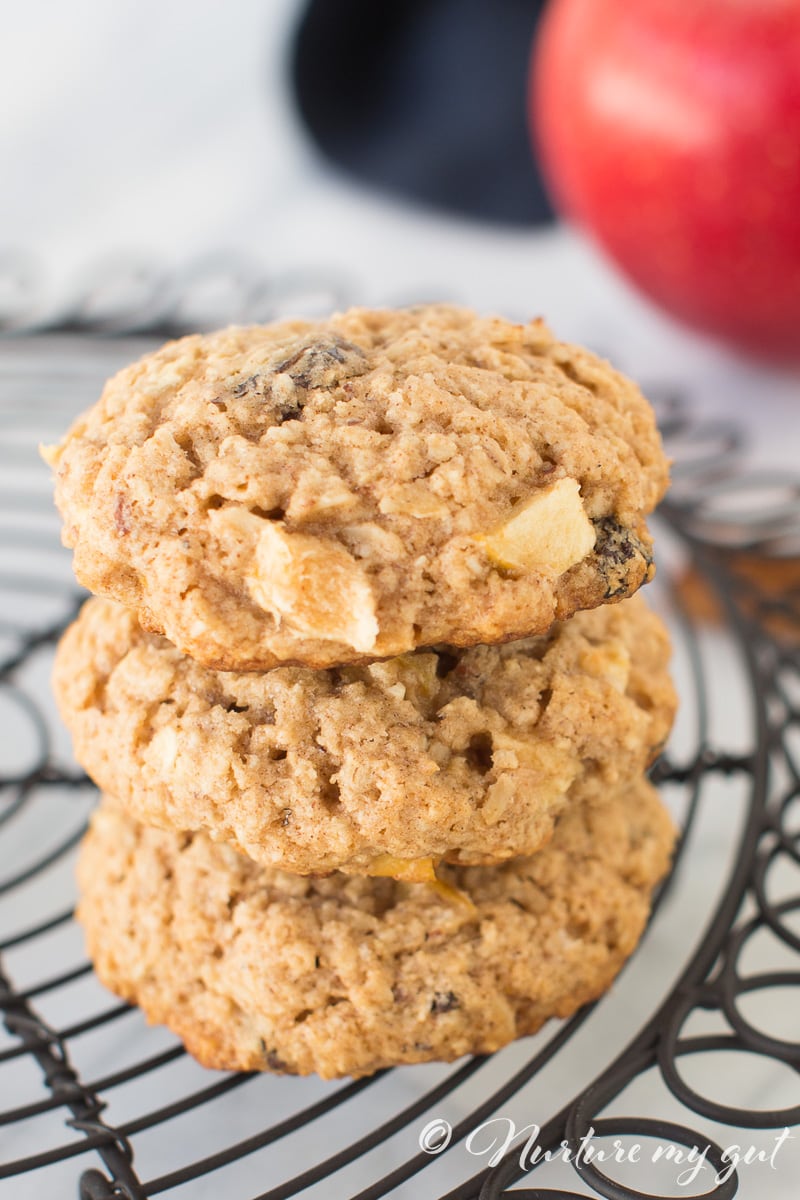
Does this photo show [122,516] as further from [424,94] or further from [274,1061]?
[424,94]

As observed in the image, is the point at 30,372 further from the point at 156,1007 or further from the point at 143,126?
the point at 143,126

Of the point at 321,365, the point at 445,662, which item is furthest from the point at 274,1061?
the point at 321,365

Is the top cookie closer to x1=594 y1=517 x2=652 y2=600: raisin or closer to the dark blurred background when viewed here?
x1=594 y1=517 x2=652 y2=600: raisin

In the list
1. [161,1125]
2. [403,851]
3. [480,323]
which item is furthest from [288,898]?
[480,323]

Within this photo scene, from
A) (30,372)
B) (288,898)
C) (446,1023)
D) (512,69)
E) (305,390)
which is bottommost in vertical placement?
(446,1023)

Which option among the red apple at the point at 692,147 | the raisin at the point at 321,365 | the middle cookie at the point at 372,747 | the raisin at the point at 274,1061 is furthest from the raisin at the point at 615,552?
the red apple at the point at 692,147

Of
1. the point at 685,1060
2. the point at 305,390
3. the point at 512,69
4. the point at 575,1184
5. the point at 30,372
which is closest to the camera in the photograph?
the point at 305,390

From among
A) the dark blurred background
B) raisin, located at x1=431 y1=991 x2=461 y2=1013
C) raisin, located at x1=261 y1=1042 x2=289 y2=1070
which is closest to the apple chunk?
raisin, located at x1=431 y1=991 x2=461 y2=1013

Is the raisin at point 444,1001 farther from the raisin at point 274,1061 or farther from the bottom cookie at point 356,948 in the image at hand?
the raisin at point 274,1061
